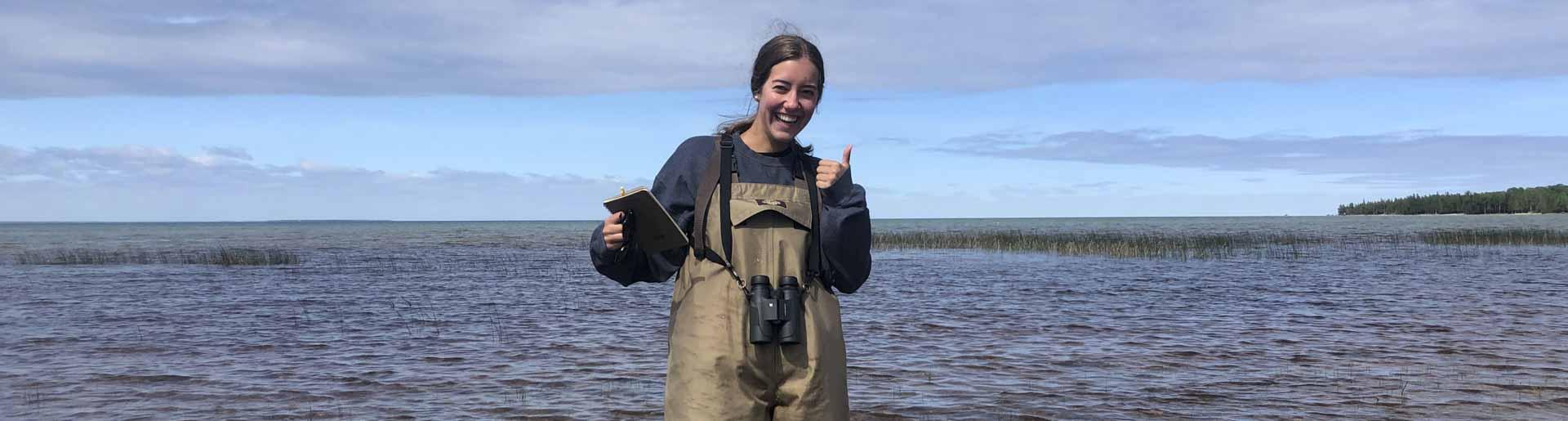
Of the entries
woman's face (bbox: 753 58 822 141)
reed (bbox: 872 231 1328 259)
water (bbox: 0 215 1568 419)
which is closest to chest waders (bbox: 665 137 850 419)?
woman's face (bbox: 753 58 822 141)

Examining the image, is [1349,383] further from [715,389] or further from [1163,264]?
[1163,264]

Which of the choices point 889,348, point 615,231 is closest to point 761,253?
point 615,231

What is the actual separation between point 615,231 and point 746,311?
1.40ft

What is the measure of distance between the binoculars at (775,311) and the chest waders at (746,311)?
0.12 ft

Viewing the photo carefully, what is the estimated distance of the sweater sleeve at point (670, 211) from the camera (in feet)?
10.4

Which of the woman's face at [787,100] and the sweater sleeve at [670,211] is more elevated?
the woman's face at [787,100]

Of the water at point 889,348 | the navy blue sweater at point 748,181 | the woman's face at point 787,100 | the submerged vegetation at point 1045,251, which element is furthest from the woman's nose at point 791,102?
the submerged vegetation at point 1045,251

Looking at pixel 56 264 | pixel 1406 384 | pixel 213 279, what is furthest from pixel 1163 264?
pixel 56 264

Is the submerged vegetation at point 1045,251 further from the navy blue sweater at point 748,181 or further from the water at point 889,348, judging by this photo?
the navy blue sweater at point 748,181

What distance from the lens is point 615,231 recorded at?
9.99ft

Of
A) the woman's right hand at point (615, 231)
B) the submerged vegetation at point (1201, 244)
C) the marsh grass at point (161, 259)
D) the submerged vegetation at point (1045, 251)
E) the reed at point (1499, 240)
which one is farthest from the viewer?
the reed at point (1499, 240)

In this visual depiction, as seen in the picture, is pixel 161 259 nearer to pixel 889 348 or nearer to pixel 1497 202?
pixel 889 348

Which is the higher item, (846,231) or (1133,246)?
(846,231)

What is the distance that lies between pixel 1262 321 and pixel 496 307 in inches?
500
